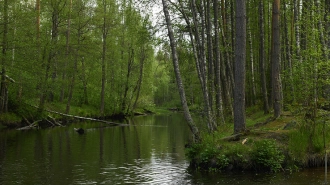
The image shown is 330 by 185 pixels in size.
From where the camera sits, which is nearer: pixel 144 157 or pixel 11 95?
pixel 144 157

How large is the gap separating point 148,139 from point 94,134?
459 cm

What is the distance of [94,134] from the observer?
2583 cm

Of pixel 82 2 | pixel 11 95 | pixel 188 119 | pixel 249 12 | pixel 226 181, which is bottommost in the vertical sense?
pixel 226 181

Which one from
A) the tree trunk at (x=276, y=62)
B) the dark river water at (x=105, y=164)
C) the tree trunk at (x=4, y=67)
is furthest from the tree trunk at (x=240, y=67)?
the tree trunk at (x=4, y=67)

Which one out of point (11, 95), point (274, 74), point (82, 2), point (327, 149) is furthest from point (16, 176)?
point (82, 2)

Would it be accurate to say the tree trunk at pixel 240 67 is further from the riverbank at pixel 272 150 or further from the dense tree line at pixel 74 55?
the dense tree line at pixel 74 55

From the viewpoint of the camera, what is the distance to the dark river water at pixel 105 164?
38.9ft

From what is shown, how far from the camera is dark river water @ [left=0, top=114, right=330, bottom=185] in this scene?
1185cm

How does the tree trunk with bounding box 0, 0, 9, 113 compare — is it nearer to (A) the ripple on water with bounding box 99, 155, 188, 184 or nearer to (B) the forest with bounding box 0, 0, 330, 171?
(B) the forest with bounding box 0, 0, 330, 171

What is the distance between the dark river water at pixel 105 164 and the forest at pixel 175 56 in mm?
2574

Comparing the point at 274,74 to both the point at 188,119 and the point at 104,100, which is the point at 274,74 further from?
the point at 104,100

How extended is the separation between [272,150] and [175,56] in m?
5.59

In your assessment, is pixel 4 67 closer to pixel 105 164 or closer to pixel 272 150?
pixel 105 164

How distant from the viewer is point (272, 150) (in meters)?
12.6
